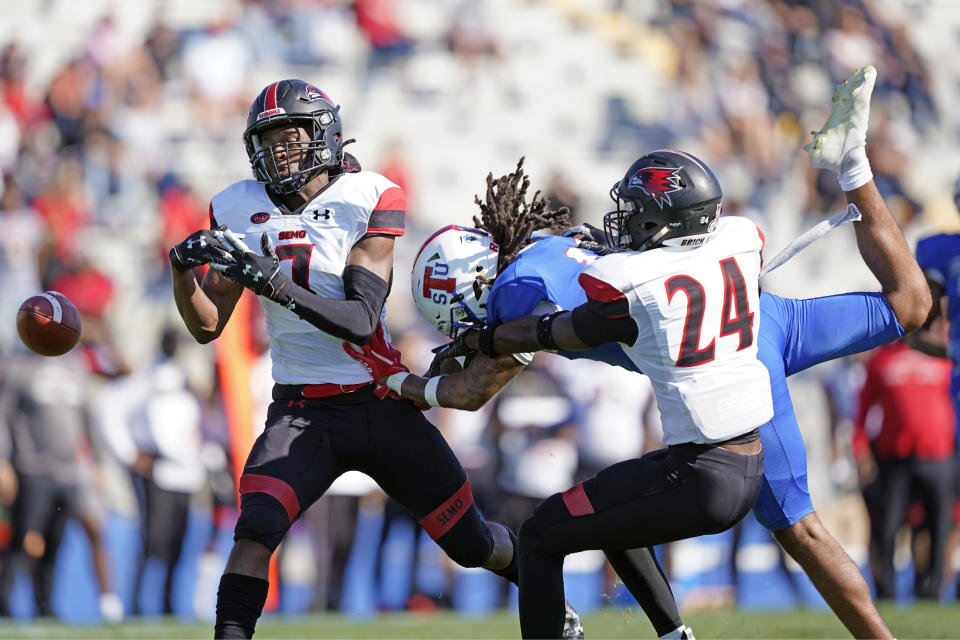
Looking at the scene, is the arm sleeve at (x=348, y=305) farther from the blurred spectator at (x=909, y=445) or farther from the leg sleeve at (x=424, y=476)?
the blurred spectator at (x=909, y=445)

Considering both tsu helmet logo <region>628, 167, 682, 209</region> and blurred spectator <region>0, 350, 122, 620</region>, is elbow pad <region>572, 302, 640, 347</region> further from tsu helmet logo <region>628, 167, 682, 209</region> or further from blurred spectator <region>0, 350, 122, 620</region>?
blurred spectator <region>0, 350, 122, 620</region>

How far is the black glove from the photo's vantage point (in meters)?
4.11

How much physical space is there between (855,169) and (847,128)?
15 cm

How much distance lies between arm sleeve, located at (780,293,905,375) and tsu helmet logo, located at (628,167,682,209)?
93cm

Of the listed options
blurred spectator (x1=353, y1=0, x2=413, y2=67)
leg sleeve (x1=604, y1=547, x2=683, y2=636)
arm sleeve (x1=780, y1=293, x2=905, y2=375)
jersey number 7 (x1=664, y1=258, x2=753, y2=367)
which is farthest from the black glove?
blurred spectator (x1=353, y1=0, x2=413, y2=67)

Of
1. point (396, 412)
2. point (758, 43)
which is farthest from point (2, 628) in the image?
point (758, 43)

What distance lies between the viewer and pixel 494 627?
7141mm

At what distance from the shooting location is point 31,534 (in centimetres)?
773

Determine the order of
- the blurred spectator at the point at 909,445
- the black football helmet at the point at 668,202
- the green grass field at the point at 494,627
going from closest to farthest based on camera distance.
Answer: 1. the black football helmet at the point at 668,202
2. the green grass field at the point at 494,627
3. the blurred spectator at the point at 909,445

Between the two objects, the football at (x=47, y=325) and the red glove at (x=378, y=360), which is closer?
the red glove at (x=378, y=360)

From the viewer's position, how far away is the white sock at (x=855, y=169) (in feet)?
14.3

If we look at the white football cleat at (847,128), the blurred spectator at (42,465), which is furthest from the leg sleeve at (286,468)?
the blurred spectator at (42,465)

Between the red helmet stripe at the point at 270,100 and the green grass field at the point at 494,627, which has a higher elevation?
the red helmet stripe at the point at 270,100

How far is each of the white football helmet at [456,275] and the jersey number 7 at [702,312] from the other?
964mm
